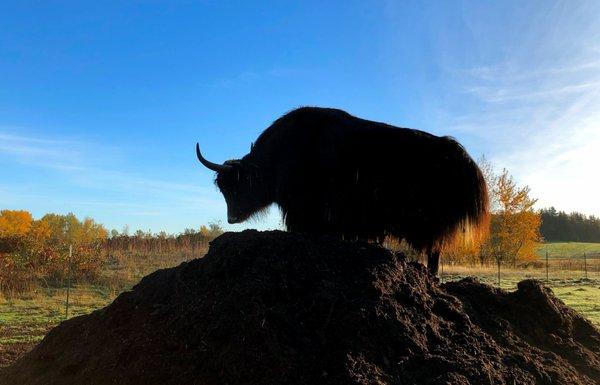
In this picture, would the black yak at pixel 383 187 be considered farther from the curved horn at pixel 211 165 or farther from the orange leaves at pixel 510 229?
the orange leaves at pixel 510 229

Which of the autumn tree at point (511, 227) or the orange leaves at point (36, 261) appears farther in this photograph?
the autumn tree at point (511, 227)

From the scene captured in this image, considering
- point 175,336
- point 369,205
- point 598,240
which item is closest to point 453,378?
point 175,336

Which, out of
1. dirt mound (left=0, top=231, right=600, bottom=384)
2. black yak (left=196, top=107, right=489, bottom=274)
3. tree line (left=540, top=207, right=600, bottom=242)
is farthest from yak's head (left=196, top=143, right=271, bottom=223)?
tree line (left=540, top=207, right=600, bottom=242)

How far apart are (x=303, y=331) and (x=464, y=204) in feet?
12.4

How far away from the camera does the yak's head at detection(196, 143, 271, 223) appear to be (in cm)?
744

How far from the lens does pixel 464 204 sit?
21.3 ft

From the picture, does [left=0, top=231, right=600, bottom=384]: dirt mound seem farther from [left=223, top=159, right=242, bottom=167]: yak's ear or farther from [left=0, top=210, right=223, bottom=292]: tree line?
[left=0, top=210, right=223, bottom=292]: tree line

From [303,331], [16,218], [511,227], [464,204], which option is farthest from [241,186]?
[16,218]

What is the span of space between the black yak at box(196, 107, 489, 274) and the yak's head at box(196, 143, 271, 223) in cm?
61

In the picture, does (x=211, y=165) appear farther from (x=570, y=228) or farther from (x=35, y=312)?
(x=570, y=228)

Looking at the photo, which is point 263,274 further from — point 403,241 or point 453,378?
point 403,241

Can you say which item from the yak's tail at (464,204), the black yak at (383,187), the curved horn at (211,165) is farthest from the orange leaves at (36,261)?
the yak's tail at (464,204)

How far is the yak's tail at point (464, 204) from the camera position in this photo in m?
6.48

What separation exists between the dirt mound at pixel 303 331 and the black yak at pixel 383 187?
1567 mm
